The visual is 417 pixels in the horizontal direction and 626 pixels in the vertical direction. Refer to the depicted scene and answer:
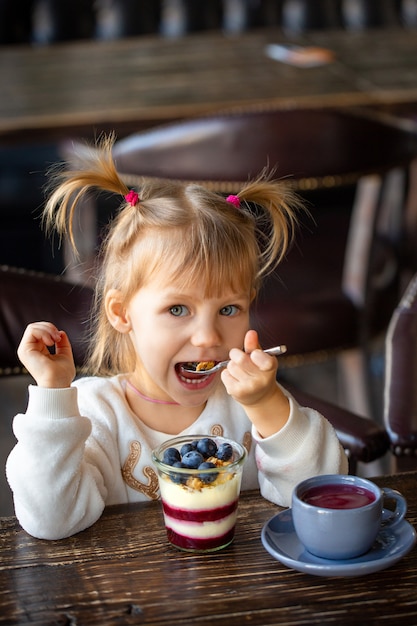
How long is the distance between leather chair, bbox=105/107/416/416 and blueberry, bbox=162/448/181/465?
109cm

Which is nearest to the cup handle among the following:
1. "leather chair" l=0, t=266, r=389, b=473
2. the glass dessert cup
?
the glass dessert cup

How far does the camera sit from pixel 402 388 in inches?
60.1

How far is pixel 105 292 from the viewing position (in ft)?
4.08

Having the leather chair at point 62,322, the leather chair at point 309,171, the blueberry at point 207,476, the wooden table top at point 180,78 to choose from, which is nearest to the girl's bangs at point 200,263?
the blueberry at point 207,476

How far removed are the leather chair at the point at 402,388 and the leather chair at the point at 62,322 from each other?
Result: 4 centimetres

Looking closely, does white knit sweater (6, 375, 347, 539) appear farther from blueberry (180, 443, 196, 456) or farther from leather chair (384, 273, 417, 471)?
leather chair (384, 273, 417, 471)

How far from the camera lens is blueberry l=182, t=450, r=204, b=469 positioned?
983mm

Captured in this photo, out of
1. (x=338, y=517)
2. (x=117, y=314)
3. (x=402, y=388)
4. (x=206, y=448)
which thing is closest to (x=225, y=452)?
(x=206, y=448)

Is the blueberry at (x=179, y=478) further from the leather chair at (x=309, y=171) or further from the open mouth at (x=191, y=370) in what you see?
the leather chair at (x=309, y=171)

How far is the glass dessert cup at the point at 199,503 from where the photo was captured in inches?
38.3

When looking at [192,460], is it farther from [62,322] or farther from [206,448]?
[62,322]

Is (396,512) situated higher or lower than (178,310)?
lower

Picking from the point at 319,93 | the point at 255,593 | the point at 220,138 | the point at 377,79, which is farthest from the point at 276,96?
the point at 255,593

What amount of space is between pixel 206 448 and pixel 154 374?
186 millimetres
